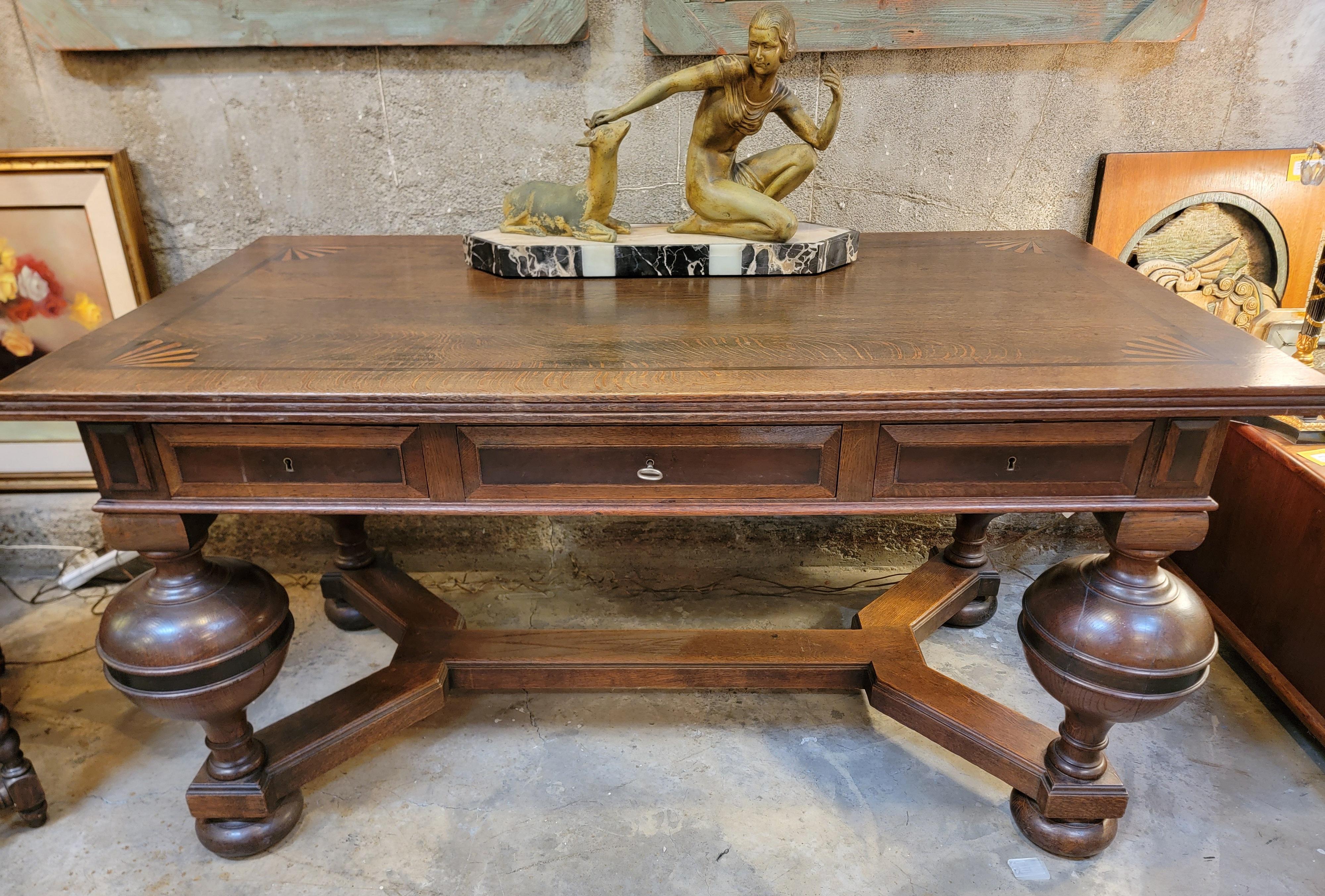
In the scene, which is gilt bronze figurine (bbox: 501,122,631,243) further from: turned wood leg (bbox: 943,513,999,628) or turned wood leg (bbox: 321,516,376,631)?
turned wood leg (bbox: 943,513,999,628)

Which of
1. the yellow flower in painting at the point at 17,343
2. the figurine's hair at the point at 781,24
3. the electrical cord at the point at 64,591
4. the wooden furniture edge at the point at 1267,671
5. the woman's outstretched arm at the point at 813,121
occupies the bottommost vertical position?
the electrical cord at the point at 64,591

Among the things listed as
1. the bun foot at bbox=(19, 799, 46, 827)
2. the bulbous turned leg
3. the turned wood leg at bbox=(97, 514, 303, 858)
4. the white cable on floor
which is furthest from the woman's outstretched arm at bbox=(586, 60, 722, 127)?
the white cable on floor

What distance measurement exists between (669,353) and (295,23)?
165 centimetres

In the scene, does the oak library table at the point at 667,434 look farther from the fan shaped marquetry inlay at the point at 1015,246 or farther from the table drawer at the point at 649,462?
the fan shaped marquetry inlay at the point at 1015,246

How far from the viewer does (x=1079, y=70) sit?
7.75 feet

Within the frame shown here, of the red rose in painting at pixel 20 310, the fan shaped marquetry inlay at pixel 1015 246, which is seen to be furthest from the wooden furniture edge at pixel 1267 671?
the red rose in painting at pixel 20 310

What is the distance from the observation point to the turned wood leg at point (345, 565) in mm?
2445

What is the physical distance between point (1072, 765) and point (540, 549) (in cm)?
176

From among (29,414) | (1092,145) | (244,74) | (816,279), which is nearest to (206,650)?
(29,414)

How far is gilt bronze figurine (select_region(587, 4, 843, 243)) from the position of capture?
1.85 m

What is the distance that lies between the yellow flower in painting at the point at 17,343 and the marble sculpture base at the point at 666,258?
1.76 m

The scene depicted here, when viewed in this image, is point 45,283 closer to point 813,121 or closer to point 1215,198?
point 813,121

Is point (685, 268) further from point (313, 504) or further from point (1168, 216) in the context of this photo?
point (1168, 216)

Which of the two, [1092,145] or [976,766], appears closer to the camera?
[976,766]
